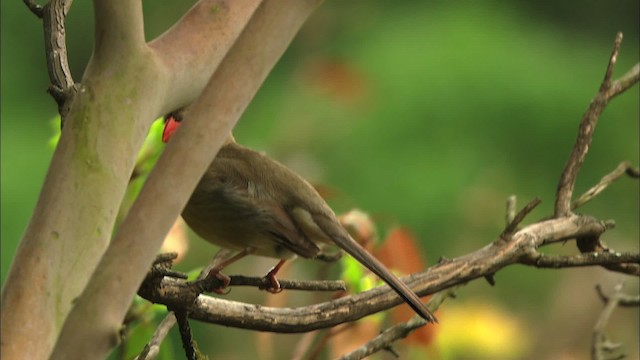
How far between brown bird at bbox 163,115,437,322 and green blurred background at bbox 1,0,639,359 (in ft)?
5.22

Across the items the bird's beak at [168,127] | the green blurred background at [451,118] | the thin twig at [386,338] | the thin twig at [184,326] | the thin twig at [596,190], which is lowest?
the thin twig at [184,326]

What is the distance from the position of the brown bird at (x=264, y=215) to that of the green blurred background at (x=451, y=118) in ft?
5.22

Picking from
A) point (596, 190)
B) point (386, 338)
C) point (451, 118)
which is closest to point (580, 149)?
point (596, 190)

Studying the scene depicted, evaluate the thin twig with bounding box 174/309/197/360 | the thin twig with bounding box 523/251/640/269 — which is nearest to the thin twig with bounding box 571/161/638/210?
the thin twig with bounding box 523/251/640/269

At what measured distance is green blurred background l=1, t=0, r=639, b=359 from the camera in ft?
11.2

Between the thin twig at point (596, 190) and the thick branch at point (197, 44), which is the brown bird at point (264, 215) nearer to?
the thick branch at point (197, 44)

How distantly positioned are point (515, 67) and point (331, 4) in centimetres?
69

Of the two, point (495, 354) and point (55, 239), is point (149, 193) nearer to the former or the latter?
point (55, 239)

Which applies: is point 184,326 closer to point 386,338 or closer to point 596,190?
point 386,338

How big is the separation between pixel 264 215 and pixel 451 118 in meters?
2.52

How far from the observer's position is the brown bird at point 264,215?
4.48 feet

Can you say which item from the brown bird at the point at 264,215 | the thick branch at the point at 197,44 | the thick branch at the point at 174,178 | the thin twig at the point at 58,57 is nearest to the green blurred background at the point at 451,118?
the brown bird at the point at 264,215

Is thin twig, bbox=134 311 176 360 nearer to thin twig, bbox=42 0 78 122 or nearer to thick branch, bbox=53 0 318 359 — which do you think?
thin twig, bbox=42 0 78 122

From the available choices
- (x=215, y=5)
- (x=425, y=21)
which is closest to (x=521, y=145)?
(x=425, y=21)
